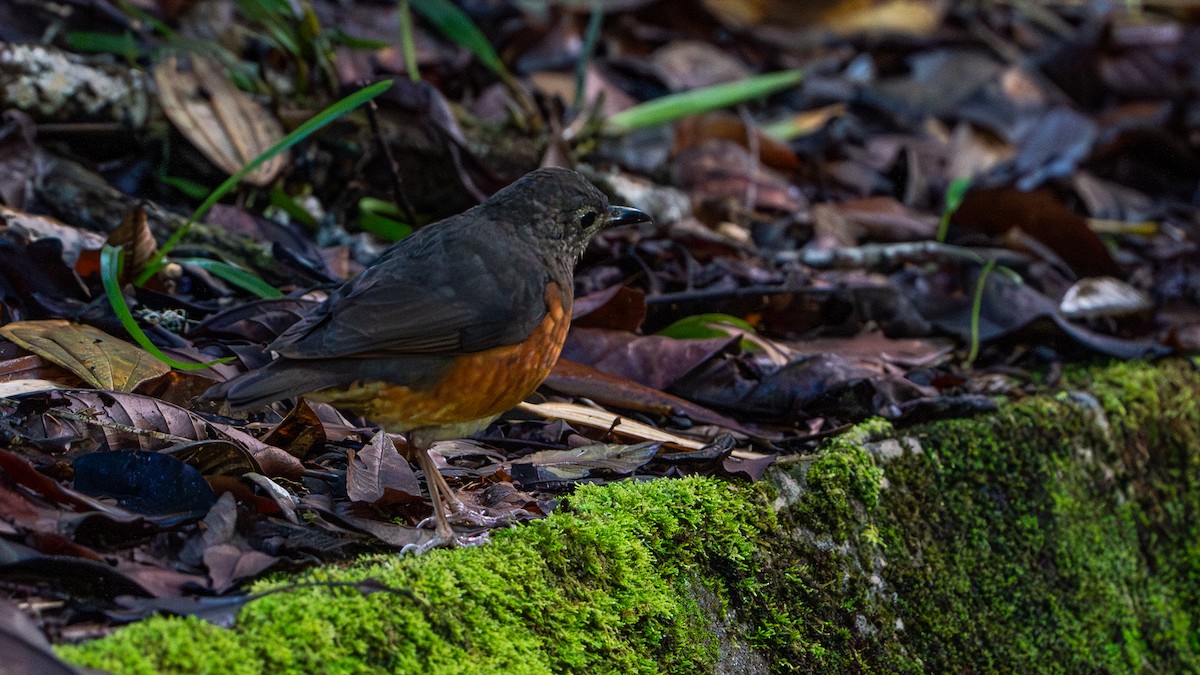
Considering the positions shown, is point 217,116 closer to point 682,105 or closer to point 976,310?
point 682,105

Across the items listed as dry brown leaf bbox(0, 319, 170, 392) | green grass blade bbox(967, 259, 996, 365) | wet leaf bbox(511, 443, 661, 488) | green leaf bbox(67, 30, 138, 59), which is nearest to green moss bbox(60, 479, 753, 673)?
wet leaf bbox(511, 443, 661, 488)

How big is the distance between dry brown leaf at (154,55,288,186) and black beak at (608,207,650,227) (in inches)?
73.2

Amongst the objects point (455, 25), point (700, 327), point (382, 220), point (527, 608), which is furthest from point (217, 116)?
point (527, 608)

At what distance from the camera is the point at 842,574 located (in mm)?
3588

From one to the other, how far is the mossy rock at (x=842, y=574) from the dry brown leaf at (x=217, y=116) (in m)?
2.74

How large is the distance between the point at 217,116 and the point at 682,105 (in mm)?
2712

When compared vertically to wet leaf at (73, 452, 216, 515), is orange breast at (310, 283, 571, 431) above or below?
below

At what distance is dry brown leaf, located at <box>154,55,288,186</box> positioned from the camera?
5.16 metres

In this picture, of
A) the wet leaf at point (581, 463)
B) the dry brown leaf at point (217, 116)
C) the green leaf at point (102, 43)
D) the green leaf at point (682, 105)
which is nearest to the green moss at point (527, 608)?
the wet leaf at point (581, 463)

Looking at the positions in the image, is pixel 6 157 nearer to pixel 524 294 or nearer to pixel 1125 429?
pixel 524 294

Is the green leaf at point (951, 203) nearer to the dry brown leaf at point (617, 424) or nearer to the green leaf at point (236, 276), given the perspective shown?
the dry brown leaf at point (617, 424)

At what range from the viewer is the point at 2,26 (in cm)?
531

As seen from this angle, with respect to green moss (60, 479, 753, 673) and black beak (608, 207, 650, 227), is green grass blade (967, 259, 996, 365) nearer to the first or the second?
black beak (608, 207, 650, 227)

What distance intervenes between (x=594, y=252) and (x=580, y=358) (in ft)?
3.44
